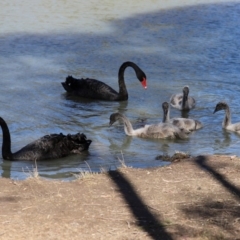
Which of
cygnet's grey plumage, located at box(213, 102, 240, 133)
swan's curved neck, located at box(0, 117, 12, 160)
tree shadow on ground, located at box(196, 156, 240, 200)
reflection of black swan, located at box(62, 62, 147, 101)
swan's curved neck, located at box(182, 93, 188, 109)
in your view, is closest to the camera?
tree shadow on ground, located at box(196, 156, 240, 200)

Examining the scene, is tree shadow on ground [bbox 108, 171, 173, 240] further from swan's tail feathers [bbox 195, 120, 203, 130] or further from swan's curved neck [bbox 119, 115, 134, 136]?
swan's tail feathers [bbox 195, 120, 203, 130]

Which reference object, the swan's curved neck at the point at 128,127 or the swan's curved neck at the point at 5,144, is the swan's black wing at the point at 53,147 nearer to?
the swan's curved neck at the point at 5,144

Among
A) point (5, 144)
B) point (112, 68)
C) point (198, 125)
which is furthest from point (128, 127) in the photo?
point (112, 68)

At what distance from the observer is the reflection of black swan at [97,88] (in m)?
10.8

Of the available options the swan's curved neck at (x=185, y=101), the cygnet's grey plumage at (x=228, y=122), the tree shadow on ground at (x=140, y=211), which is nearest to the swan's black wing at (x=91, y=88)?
the swan's curved neck at (x=185, y=101)

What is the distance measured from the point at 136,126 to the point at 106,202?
13.6 ft

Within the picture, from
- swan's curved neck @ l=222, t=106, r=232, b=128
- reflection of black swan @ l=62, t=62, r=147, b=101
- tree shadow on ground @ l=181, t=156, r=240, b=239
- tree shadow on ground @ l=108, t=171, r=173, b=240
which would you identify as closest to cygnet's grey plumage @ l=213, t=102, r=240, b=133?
swan's curved neck @ l=222, t=106, r=232, b=128

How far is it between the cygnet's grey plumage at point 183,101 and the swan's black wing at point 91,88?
931 millimetres

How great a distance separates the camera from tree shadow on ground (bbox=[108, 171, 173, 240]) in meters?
4.67

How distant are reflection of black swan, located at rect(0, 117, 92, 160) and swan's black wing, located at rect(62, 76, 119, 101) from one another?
8.96ft

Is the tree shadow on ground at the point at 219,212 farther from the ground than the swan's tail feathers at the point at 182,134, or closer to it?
farther from the ground

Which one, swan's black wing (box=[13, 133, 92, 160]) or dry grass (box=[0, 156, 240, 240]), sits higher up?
dry grass (box=[0, 156, 240, 240])

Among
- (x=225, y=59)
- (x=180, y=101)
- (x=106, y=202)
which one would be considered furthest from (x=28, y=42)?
(x=106, y=202)

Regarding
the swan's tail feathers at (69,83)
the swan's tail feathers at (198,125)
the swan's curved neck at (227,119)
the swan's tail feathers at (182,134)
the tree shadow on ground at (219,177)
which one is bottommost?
the swan's tail feathers at (182,134)
